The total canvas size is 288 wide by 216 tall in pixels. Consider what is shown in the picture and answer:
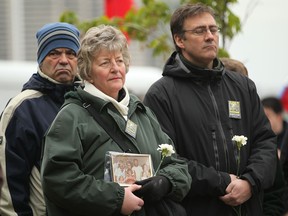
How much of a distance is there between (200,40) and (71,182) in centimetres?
179

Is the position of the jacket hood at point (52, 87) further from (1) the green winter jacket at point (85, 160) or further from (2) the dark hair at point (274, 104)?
(2) the dark hair at point (274, 104)

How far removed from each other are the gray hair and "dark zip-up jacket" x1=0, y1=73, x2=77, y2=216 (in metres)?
0.60

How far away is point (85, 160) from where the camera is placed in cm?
550

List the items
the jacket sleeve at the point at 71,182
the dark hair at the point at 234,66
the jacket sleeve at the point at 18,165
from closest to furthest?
the jacket sleeve at the point at 71,182, the jacket sleeve at the point at 18,165, the dark hair at the point at 234,66

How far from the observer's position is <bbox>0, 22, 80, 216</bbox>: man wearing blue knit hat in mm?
6141

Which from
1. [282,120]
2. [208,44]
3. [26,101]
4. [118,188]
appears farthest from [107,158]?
[282,120]

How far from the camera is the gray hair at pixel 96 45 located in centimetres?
571

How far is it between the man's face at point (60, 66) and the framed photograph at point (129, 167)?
1.08 metres

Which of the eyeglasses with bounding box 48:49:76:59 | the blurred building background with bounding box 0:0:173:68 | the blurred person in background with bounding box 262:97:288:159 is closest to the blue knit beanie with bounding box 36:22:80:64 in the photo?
the eyeglasses with bounding box 48:49:76:59

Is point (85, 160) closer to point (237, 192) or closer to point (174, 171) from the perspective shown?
point (174, 171)

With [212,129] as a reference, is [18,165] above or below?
below

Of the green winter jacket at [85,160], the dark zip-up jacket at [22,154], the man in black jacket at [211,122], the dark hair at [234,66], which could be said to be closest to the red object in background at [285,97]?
the dark hair at [234,66]

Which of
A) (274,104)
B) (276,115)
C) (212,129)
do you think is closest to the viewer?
(212,129)

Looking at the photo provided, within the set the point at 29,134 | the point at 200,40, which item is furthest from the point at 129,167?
the point at 200,40
